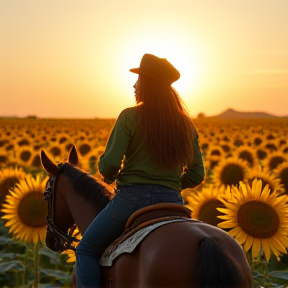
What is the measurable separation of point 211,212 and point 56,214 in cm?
264

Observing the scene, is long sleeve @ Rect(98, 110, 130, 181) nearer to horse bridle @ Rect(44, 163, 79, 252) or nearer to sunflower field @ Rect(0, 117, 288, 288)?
sunflower field @ Rect(0, 117, 288, 288)

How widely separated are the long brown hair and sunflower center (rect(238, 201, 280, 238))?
220cm

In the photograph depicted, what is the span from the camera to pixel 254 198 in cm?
743

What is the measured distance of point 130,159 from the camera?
5.32 meters

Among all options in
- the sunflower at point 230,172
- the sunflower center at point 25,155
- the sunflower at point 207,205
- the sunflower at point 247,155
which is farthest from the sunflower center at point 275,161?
the sunflower at point 207,205

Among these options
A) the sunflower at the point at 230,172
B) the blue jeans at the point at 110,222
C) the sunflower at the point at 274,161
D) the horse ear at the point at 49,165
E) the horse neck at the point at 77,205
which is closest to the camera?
the blue jeans at the point at 110,222

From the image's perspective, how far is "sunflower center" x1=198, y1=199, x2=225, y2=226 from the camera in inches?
333

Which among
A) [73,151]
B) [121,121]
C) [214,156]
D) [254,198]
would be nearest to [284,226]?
[254,198]

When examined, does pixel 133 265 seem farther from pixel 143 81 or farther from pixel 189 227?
pixel 143 81

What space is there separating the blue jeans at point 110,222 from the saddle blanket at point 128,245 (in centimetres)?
11

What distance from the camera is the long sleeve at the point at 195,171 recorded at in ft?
18.6

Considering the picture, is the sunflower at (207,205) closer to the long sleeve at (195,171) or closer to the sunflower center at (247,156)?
the long sleeve at (195,171)

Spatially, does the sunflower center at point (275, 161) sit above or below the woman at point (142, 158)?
below

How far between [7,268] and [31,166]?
9.40 metres
